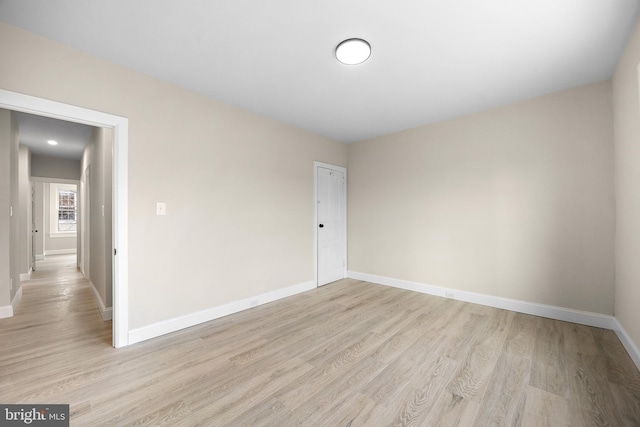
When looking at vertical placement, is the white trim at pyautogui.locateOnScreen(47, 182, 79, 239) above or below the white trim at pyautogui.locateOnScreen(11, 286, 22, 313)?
above

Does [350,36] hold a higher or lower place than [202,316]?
higher

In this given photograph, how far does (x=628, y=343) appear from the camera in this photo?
7.30 ft

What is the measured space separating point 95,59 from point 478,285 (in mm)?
4920

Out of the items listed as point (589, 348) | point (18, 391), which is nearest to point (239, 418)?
point (18, 391)

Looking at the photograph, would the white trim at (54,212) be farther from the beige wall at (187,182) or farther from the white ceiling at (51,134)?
the beige wall at (187,182)

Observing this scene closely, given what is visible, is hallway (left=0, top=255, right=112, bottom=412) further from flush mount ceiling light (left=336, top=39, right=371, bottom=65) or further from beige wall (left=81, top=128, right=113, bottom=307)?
flush mount ceiling light (left=336, top=39, right=371, bottom=65)

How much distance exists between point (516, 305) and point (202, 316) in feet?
12.4

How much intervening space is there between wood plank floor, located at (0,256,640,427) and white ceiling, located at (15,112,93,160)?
8.87ft

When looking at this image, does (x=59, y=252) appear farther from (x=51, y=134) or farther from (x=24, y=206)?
(x=51, y=134)

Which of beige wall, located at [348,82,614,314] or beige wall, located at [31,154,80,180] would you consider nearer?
beige wall, located at [348,82,614,314]

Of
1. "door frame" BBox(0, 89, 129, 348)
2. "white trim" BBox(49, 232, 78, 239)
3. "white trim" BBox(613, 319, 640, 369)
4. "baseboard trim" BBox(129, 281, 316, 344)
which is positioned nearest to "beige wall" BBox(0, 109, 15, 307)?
"door frame" BBox(0, 89, 129, 348)

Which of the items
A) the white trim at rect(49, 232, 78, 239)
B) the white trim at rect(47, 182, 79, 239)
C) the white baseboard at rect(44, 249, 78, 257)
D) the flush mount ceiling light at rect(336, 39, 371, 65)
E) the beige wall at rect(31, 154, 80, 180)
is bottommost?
the white baseboard at rect(44, 249, 78, 257)

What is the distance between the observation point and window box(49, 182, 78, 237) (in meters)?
8.27

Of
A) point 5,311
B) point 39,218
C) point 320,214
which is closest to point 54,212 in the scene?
point 39,218
